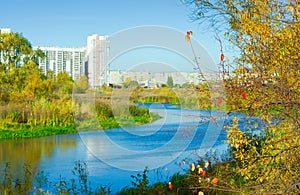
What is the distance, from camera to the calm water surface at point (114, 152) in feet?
22.9

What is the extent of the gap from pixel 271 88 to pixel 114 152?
23.1 ft

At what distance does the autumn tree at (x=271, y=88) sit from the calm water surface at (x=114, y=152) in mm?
2260

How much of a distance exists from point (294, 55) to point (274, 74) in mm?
201

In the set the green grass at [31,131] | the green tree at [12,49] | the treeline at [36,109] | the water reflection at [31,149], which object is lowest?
the water reflection at [31,149]

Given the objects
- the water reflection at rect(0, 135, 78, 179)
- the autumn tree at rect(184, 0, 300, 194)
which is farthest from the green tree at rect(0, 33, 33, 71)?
the autumn tree at rect(184, 0, 300, 194)

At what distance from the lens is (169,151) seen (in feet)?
30.8

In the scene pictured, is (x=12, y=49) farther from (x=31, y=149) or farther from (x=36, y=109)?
(x=31, y=149)

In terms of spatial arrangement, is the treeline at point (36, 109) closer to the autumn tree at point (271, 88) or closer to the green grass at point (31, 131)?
the green grass at point (31, 131)

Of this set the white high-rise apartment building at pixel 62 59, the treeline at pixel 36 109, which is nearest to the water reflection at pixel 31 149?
the treeline at pixel 36 109

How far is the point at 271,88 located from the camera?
299cm

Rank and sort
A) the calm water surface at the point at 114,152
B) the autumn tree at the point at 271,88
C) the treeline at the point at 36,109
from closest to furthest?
the autumn tree at the point at 271,88 → the calm water surface at the point at 114,152 → the treeline at the point at 36,109

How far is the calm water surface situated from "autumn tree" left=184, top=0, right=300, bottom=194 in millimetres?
2260

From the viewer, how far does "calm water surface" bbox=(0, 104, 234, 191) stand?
6.97m

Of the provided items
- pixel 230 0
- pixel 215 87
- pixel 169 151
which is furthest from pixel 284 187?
pixel 169 151
